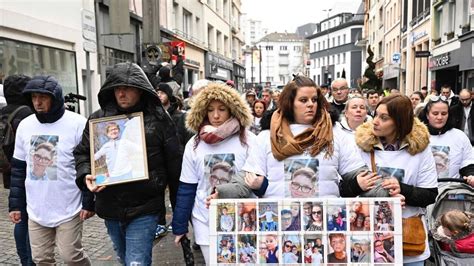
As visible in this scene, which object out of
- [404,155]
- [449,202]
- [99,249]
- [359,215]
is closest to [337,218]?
[359,215]

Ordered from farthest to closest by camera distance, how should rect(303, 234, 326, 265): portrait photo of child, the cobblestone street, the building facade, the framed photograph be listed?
the building facade < the cobblestone street < the framed photograph < rect(303, 234, 326, 265): portrait photo of child

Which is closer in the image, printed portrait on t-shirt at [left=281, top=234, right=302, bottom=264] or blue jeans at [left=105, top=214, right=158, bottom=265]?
printed portrait on t-shirt at [left=281, top=234, right=302, bottom=264]

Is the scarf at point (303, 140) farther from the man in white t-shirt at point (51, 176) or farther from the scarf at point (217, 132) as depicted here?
the man in white t-shirt at point (51, 176)

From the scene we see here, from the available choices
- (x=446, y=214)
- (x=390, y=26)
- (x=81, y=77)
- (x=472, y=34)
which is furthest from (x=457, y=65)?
(x=390, y=26)

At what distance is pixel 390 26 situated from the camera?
43250 millimetres

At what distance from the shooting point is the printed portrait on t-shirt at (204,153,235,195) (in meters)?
3.30

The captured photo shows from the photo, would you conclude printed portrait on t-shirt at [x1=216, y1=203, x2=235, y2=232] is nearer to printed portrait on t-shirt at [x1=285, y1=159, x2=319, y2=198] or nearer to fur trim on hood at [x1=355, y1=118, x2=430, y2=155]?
printed portrait on t-shirt at [x1=285, y1=159, x2=319, y2=198]

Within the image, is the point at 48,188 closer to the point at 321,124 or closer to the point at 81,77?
the point at 321,124

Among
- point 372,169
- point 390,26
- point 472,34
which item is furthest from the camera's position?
point 390,26

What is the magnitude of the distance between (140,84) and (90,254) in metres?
2.84

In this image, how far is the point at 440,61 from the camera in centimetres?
2269

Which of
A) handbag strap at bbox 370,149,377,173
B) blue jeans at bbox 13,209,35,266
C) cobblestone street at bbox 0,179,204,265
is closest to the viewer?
handbag strap at bbox 370,149,377,173

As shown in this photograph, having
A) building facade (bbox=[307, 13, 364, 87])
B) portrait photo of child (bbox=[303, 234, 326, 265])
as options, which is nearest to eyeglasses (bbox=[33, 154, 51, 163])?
portrait photo of child (bbox=[303, 234, 326, 265])

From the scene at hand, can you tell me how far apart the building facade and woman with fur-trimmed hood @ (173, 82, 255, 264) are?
6336cm
